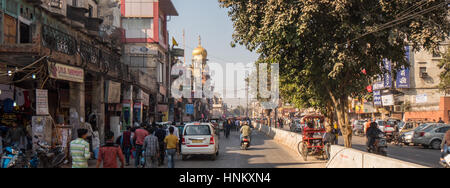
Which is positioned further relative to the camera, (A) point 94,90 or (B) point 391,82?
(B) point 391,82

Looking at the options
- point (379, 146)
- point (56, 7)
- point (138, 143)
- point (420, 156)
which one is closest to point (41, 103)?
point (138, 143)

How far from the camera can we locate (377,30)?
45.3ft

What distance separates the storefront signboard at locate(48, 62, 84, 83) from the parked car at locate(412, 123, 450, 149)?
2058cm

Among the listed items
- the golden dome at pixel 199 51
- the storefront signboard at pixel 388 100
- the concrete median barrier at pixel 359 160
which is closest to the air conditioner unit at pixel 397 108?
the storefront signboard at pixel 388 100

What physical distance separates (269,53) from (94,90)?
395 inches

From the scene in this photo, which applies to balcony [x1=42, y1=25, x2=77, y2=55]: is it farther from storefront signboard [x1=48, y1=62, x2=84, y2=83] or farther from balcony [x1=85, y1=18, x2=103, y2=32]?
balcony [x1=85, y1=18, x2=103, y2=32]

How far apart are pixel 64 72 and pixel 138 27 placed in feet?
85.0

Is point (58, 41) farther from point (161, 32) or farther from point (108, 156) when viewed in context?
point (161, 32)

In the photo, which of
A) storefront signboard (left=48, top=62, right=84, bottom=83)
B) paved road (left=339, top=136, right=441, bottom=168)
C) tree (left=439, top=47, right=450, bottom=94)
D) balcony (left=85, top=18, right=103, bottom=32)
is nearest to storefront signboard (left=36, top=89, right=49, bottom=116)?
storefront signboard (left=48, top=62, right=84, bottom=83)

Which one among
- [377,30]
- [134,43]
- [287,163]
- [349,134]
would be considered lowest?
[287,163]

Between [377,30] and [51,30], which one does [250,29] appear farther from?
[51,30]

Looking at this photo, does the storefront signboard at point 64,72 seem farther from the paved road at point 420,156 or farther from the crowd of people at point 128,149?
the paved road at point 420,156

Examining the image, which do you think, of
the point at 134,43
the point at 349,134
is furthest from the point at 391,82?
the point at 349,134

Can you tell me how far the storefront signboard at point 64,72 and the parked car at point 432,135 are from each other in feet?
67.5
